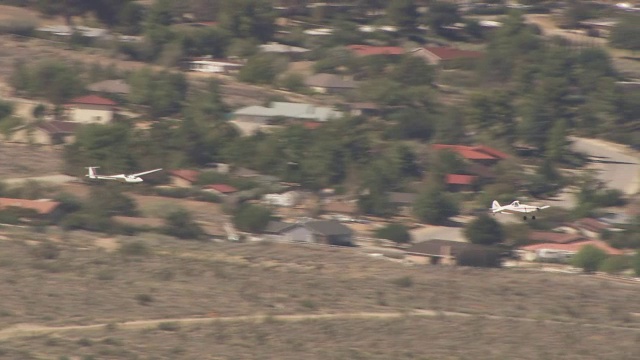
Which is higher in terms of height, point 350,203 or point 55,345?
point 55,345

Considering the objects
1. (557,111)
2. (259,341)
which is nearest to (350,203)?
(557,111)

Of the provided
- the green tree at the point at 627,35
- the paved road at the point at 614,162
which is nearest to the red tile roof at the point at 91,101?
the paved road at the point at 614,162

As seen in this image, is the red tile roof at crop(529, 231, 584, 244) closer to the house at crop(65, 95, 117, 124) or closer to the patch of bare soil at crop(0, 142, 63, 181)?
the patch of bare soil at crop(0, 142, 63, 181)

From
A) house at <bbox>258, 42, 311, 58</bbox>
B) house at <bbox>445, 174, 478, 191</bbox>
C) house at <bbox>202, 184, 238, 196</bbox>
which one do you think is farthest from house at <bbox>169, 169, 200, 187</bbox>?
house at <bbox>258, 42, 311, 58</bbox>

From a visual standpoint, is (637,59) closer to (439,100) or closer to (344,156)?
(439,100)

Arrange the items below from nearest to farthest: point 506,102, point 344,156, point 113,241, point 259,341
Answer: point 259,341, point 113,241, point 344,156, point 506,102

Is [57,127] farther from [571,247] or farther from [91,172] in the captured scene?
[571,247]

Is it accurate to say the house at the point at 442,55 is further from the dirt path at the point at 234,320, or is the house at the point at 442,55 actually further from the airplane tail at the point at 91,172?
the dirt path at the point at 234,320
